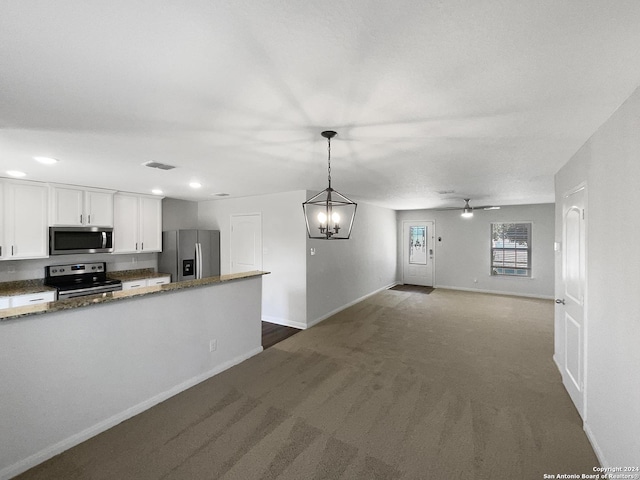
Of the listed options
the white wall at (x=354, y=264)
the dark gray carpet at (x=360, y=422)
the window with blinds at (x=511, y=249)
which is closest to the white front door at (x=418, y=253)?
the white wall at (x=354, y=264)

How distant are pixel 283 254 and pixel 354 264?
6.25 ft

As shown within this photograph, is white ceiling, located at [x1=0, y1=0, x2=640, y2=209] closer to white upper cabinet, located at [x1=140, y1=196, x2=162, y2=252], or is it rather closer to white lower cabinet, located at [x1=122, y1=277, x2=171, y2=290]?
white upper cabinet, located at [x1=140, y1=196, x2=162, y2=252]

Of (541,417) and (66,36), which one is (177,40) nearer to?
(66,36)

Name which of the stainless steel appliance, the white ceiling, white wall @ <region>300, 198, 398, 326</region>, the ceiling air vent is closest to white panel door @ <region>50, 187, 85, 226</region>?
the stainless steel appliance

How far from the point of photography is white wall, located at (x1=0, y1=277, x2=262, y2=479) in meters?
1.84

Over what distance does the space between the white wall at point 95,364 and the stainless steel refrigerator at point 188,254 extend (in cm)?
253

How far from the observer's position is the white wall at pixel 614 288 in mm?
1485

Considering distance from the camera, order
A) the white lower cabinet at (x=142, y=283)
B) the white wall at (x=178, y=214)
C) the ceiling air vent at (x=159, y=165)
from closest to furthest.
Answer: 1. the ceiling air vent at (x=159, y=165)
2. the white lower cabinet at (x=142, y=283)
3. the white wall at (x=178, y=214)

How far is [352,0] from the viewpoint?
94 centimetres

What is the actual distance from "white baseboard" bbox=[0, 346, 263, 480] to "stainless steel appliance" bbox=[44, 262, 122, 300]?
2501 millimetres

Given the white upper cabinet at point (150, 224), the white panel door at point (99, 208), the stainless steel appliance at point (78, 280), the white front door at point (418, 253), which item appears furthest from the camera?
the white front door at point (418, 253)

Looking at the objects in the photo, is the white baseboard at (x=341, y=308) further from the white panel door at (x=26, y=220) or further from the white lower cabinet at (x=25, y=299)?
the white panel door at (x=26, y=220)

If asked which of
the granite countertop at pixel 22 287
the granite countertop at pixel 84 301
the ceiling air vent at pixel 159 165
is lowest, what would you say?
the granite countertop at pixel 22 287

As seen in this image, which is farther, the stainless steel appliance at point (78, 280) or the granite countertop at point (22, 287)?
the stainless steel appliance at point (78, 280)
